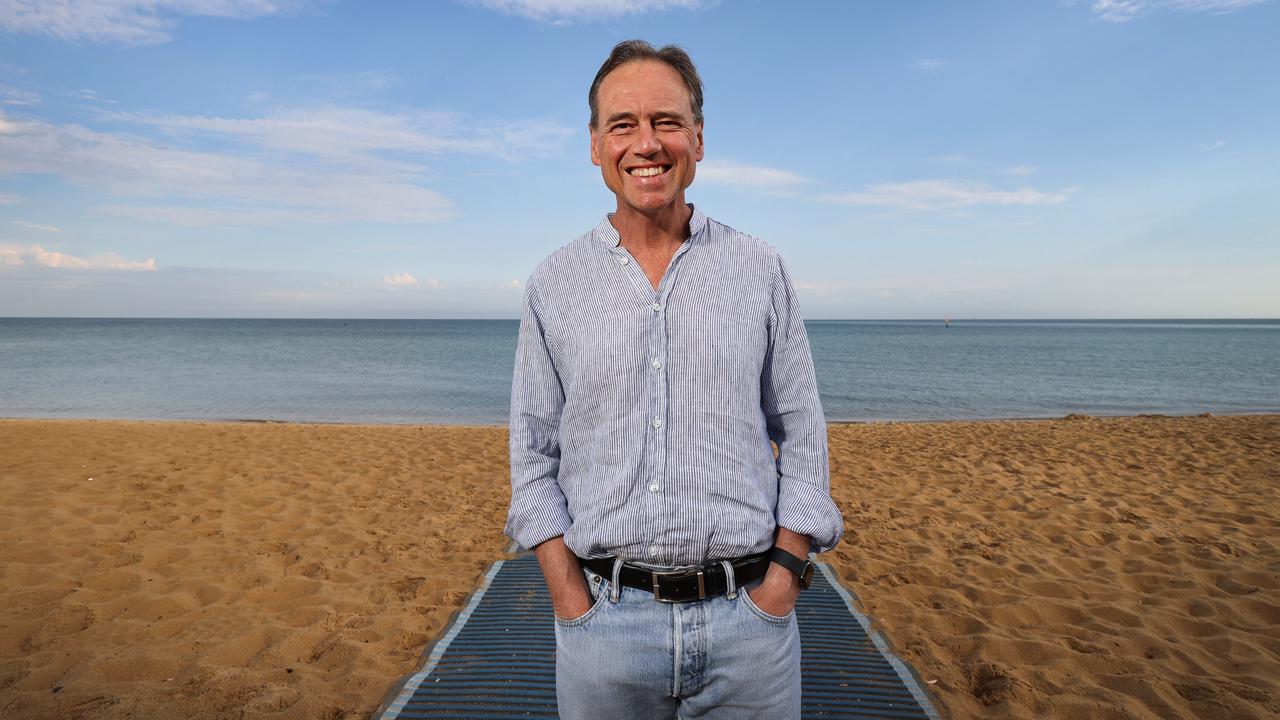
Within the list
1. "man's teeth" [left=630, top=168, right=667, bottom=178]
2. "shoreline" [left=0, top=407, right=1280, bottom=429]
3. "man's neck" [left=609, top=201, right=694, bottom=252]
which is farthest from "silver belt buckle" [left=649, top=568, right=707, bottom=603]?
"shoreline" [left=0, top=407, right=1280, bottom=429]

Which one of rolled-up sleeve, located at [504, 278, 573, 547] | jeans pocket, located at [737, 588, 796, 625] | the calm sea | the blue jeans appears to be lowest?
the calm sea

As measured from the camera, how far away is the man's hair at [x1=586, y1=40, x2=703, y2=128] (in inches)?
61.1

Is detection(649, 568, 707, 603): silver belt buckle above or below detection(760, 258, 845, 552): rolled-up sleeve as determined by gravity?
below

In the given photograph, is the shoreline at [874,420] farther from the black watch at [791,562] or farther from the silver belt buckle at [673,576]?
the silver belt buckle at [673,576]

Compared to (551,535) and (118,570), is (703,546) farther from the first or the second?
(118,570)

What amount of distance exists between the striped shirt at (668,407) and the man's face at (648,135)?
0.13 m

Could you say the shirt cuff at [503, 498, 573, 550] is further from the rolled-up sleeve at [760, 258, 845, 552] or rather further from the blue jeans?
the rolled-up sleeve at [760, 258, 845, 552]

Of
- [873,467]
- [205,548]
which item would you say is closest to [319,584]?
[205,548]

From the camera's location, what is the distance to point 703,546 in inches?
55.4

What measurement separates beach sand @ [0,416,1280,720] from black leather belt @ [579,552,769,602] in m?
2.58

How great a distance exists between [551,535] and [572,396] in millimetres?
307

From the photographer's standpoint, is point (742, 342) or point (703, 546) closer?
point (703, 546)

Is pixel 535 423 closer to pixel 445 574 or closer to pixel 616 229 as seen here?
pixel 616 229

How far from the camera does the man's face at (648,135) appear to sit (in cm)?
151
